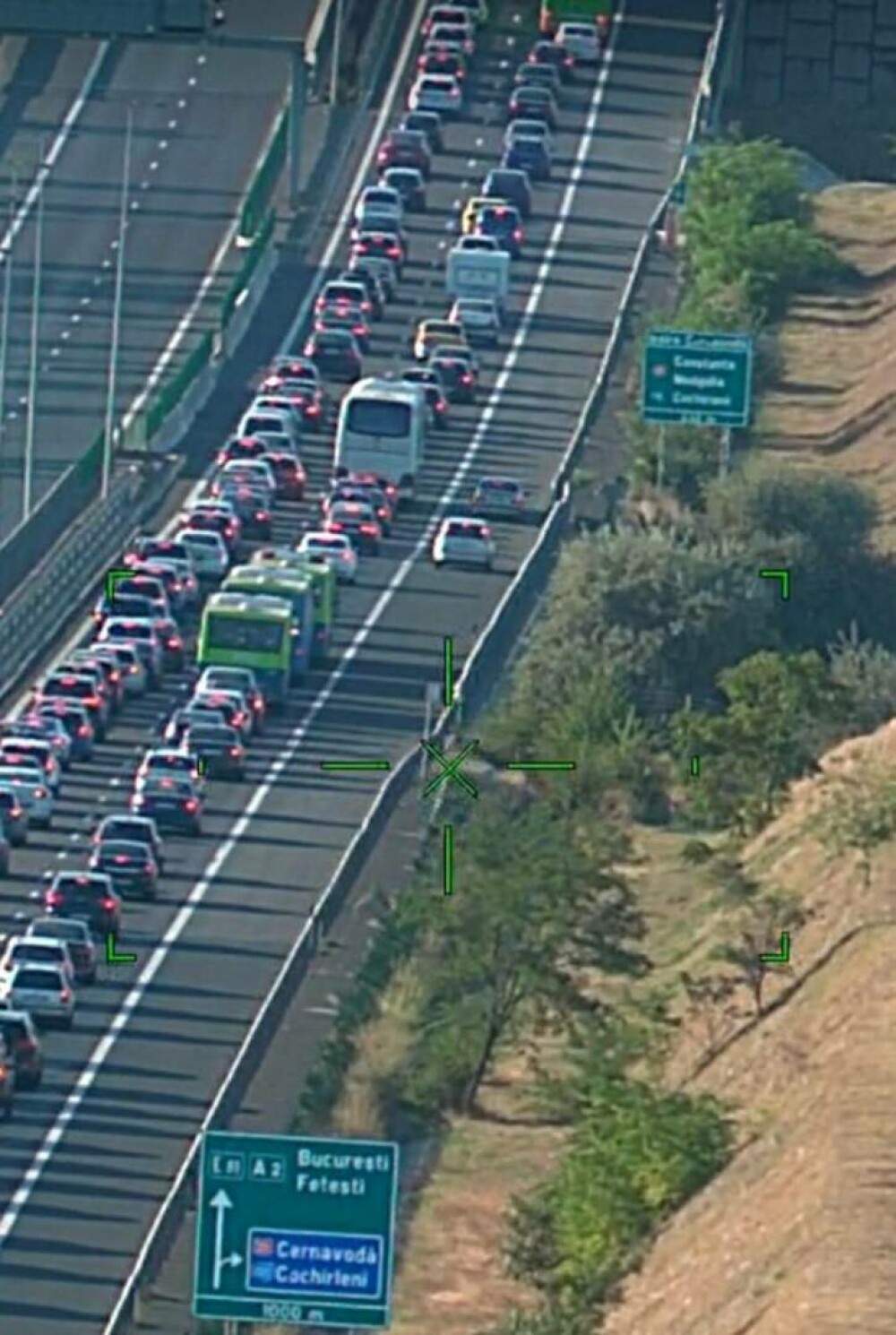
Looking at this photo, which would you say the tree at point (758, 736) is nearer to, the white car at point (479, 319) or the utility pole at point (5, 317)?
the utility pole at point (5, 317)

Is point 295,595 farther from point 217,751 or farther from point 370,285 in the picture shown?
point 370,285

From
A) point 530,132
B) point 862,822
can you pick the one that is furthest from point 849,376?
point 862,822

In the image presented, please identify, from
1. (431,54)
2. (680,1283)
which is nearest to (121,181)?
(431,54)

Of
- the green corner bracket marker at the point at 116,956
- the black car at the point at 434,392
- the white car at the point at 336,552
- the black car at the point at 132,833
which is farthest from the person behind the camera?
the black car at the point at 434,392

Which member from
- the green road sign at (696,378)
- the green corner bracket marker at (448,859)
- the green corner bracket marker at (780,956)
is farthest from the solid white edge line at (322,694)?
the green corner bracket marker at (780,956)

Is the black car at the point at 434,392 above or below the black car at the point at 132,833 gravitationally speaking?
below

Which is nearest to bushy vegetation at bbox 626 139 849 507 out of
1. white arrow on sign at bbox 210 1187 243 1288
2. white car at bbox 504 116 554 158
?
white car at bbox 504 116 554 158
